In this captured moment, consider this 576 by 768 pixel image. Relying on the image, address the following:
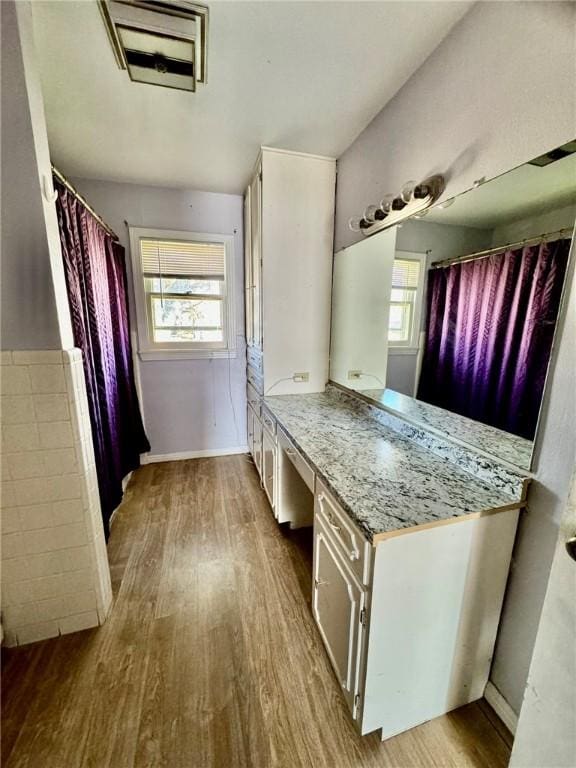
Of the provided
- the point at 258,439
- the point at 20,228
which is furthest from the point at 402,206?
the point at 258,439

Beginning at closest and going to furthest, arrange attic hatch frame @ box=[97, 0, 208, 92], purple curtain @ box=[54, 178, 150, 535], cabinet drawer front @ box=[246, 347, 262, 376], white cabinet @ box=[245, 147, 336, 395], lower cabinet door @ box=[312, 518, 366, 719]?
lower cabinet door @ box=[312, 518, 366, 719] < attic hatch frame @ box=[97, 0, 208, 92] < purple curtain @ box=[54, 178, 150, 535] < white cabinet @ box=[245, 147, 336, 395] < cabinet drawer front @ box=[246, 347, 262, 376]

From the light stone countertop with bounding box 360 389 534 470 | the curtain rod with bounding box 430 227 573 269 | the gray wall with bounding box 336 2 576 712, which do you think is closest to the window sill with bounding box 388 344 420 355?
the light stone countertop with bounding box 360 389 534 470

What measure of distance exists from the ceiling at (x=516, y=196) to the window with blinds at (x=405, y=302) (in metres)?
0.27

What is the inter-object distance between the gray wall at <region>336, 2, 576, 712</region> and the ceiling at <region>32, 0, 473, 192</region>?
175 millimetres

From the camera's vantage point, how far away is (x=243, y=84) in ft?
4.85

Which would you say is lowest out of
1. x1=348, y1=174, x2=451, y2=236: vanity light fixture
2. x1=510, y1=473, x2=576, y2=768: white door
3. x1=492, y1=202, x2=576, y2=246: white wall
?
x1=510, y1=473, x2=576, y2=768: white door

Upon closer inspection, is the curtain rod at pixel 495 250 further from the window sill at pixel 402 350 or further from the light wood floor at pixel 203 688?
the light wood floor at pixel 203 688

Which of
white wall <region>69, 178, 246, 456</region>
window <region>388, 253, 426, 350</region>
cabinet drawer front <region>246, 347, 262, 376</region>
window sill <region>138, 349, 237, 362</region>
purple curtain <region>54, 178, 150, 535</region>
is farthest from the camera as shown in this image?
window sill <region>138, 349, 237, 362</region>

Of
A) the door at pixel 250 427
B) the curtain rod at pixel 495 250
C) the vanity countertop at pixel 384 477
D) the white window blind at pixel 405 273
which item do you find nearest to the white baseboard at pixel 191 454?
the door at pixel 250 427

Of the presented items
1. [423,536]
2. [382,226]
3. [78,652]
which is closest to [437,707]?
[423,536]

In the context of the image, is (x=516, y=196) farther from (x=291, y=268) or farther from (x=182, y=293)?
(x=182, y=293)

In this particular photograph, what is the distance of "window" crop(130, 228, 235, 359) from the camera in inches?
110

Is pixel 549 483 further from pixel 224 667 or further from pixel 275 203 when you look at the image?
pixel 275 203

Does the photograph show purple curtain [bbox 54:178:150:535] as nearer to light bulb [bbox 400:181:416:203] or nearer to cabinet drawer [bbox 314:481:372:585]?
cabinet drawer [bbox 314:481:372:585]
